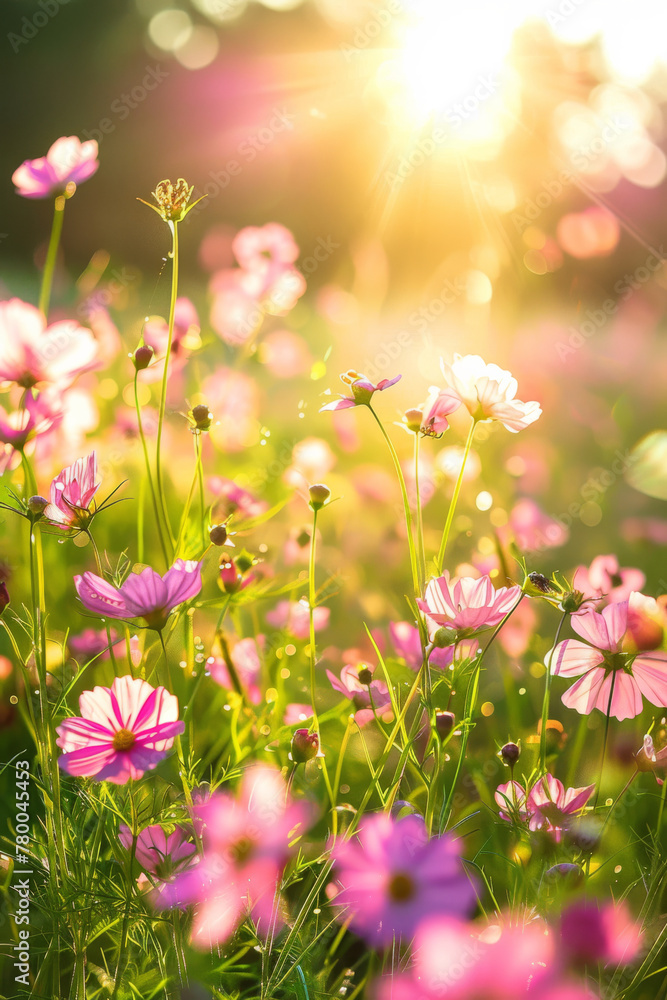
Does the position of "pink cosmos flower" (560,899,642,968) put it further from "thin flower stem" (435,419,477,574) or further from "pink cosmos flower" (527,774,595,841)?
"thin flower stem" (435,419,477,574)

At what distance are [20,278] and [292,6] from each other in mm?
4846

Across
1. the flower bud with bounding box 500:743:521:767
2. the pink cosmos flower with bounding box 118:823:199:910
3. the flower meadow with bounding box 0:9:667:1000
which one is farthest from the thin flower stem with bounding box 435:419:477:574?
the pink cosmos flower with bounding box 118:823:199:910

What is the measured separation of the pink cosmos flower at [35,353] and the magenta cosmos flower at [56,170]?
0.15 meters

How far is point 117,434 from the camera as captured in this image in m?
→ 1.17

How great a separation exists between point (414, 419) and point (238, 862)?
0.28m

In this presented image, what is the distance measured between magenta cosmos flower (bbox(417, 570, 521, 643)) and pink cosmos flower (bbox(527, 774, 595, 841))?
4.2 inches

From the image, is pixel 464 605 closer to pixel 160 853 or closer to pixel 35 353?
pixel 160 853

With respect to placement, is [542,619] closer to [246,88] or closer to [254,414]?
[254,414]

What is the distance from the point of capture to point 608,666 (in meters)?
0.49

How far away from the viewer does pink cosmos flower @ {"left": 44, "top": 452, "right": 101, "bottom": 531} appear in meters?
0.47

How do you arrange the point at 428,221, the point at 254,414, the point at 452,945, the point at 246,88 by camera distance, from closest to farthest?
the point at 452,945 < the point at 254,414 < the point at 428,221 < the point at 246,88

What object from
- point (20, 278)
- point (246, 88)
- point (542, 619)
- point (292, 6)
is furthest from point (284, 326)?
point (292, 6)

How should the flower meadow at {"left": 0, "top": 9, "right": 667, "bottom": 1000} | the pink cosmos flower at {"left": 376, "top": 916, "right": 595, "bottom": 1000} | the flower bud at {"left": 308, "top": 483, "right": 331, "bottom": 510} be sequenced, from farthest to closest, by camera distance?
1. the flower bud at {"left": 308, "top": 483, "right": 331, "bottom": 510}
2. the flower meadow at {"left": 0, "top": 9, "right": 667, "bottom": 1000}
3. the pink cosmos flower at {"left": 376, "top": 916, "right": 595, "bottom": 1000}

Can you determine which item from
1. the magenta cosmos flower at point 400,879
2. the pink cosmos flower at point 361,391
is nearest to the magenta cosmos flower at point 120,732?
the magenta cosmos flower at point 400,879
